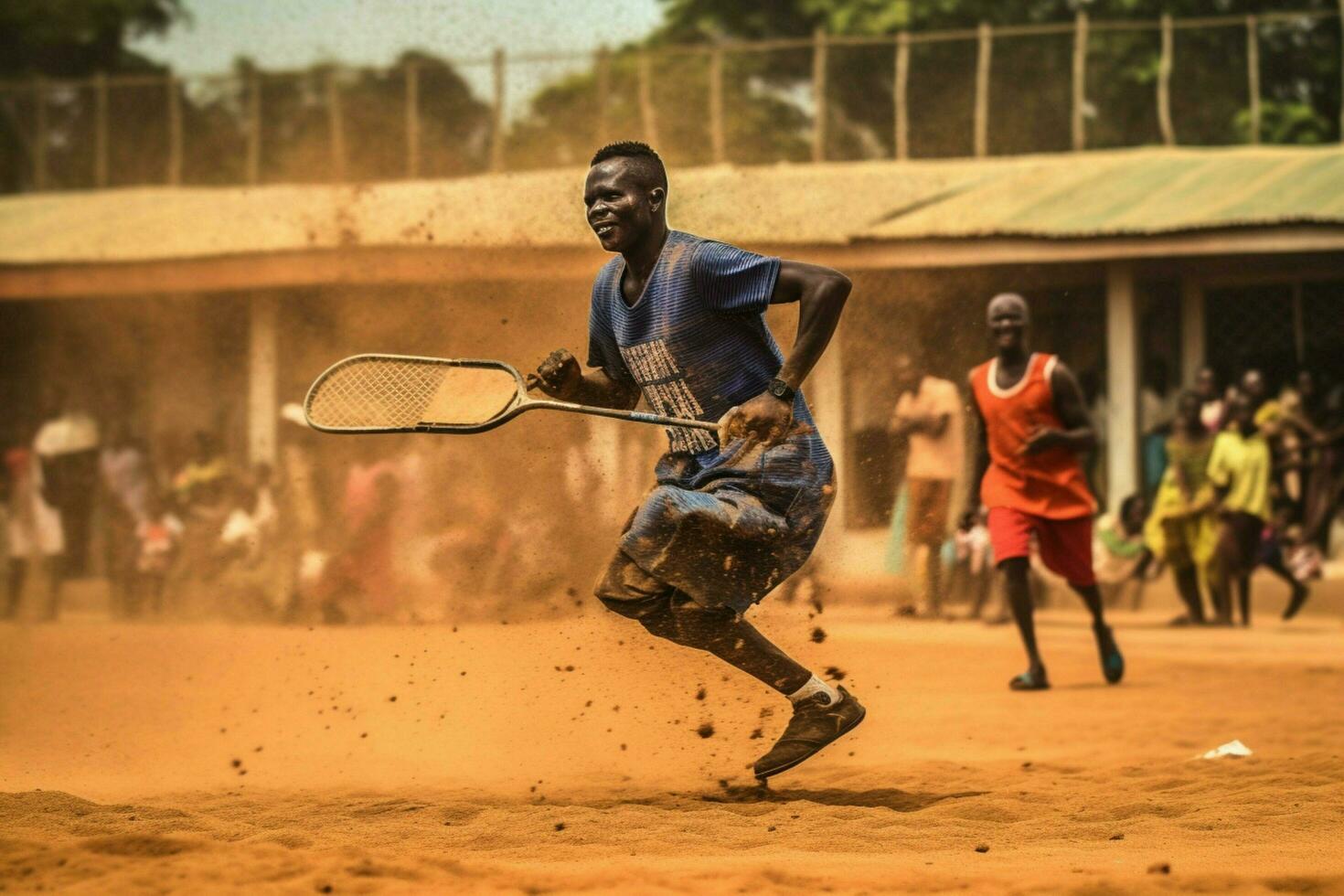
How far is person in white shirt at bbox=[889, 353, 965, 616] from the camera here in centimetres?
1162

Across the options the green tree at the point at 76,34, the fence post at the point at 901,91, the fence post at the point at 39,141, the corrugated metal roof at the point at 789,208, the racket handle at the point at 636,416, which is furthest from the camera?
the green tree at the point at 76,34

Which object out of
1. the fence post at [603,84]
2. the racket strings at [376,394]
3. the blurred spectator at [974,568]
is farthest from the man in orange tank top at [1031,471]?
the fence post at [603,84]

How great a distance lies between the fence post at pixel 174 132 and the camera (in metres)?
19.8

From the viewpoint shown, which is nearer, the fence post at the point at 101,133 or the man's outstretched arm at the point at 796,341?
the man's outstretched arm at the point at 796,341

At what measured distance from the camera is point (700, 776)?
231 inches

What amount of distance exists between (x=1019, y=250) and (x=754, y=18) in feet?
45.4

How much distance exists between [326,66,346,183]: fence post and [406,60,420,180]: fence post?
0.88 metres

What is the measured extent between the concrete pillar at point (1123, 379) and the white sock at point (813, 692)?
9.30m

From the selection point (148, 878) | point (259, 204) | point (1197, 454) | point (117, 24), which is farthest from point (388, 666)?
point (117, 24)

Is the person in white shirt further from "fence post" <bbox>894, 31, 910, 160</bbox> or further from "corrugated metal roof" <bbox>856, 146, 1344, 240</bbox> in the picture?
"fence post" <bbox>894, 31, 910, 160</bbox>

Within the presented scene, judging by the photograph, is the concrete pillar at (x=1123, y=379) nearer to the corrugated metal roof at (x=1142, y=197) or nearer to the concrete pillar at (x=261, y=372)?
the corrugated metal roof at (x=1142, y=197)

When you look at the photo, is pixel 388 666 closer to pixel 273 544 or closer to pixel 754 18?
pixel 273 544

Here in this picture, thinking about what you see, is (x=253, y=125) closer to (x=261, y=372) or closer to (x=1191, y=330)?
(x=261, y=372)

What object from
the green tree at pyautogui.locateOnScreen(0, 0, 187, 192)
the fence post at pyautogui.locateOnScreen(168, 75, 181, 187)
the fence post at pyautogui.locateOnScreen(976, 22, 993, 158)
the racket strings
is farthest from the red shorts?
the green tree at pyautogui.locateOnScreen(0, 0, 187, 192)
